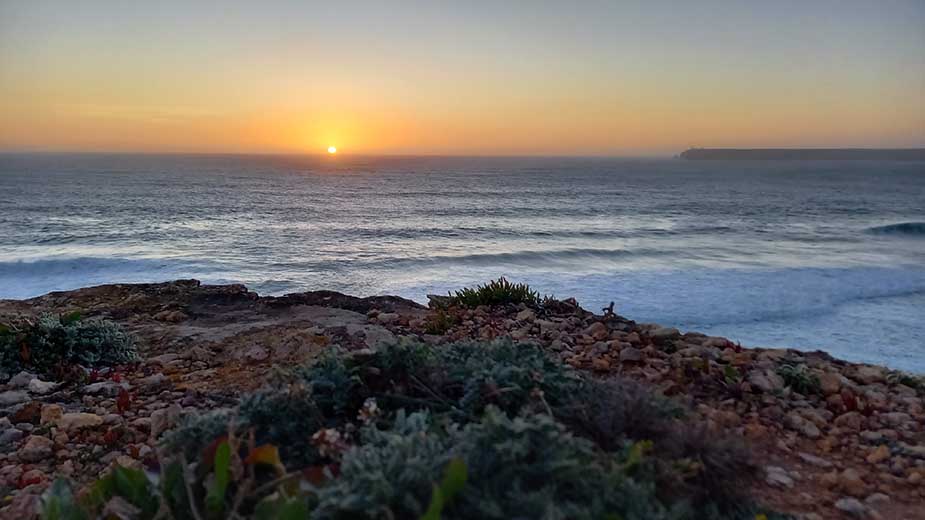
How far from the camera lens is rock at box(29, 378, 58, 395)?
4.38 metres

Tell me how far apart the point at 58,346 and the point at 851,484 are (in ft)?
18.8

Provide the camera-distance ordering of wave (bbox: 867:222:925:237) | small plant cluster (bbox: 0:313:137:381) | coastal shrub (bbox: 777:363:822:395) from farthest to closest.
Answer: wave (bbox: 867:222:925:237), small plant cluster (bbox: 0:313:137:381), coastal shrub (bbox: 777:363:822:395)

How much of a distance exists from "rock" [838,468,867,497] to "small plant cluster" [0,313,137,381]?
203 inches

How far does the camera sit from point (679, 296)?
14320 mm

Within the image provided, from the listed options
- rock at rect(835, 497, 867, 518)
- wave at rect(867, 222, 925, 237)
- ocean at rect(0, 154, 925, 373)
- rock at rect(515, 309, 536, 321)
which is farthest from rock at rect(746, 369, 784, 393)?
wave at rect(867, 222, 925, 237)

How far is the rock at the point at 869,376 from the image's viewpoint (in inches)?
184

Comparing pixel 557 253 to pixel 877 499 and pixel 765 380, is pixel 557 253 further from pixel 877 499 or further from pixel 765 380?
pixel 877 499

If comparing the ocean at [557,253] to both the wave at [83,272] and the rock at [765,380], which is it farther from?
the rock at [765,380]

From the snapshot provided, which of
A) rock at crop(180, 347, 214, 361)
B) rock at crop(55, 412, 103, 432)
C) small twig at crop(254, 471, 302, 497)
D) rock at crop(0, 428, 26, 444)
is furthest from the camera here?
rock at crop(180, 347, 214, 361)

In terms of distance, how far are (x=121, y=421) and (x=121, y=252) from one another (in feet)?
67.3

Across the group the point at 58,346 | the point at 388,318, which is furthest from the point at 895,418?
the point at 58,346

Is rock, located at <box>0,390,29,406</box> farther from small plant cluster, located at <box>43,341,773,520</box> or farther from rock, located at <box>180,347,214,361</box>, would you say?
small plant cluster, located at <box>43,341,773,520</box>

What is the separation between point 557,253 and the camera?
22.0 metres

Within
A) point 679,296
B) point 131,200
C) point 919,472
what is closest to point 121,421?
point 919,472
